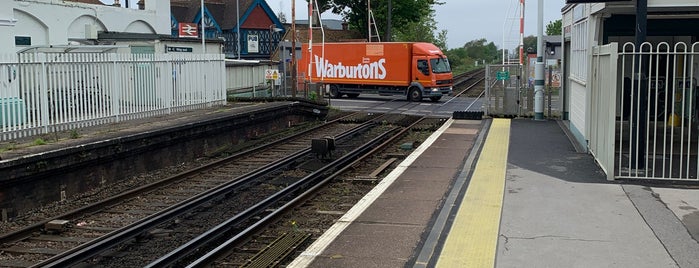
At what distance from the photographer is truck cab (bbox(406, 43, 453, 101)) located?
3419 cm

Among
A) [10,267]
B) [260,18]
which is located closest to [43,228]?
[10,267]

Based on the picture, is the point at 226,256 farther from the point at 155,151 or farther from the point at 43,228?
the point at 155,151

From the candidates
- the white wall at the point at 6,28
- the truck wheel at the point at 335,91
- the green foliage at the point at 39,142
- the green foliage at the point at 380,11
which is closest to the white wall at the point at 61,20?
the white wall at the point at 6,28

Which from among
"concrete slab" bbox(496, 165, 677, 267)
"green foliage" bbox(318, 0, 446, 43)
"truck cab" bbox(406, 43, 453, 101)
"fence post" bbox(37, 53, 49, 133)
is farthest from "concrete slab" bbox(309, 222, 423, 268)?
"green foliage" bbox(318, 0, 446, 43)

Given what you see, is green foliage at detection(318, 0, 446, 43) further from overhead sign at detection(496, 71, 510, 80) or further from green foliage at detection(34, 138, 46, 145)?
green foliage at detection(34, 138, 46, 145)

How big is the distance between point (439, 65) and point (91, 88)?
23.0m

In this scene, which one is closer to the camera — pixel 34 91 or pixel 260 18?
pixel 34 91

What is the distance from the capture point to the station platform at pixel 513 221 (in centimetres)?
660

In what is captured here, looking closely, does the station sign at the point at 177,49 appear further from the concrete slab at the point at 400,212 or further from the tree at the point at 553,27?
the tree at the point at 553,27

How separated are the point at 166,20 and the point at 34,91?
21.2m

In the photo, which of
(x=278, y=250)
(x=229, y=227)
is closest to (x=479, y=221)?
(x=278, y=250)

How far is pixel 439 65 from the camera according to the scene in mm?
34875

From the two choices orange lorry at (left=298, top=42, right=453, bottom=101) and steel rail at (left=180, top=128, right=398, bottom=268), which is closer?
steel rail at (left=180, top=128, right=398, bottom=268)

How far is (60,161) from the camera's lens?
10758 mm
